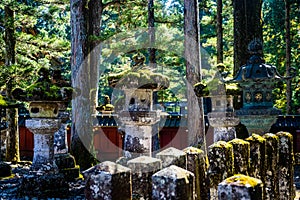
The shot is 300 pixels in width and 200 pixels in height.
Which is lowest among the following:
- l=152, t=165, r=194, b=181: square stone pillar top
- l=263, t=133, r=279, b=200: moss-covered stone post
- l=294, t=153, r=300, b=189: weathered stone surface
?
l=294, t=153, r=300, b=189: weathered stone surface

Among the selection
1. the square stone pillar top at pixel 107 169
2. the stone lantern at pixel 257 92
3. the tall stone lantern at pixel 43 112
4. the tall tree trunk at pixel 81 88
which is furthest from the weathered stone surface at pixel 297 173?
the tall tree trunk at pixel 81 88

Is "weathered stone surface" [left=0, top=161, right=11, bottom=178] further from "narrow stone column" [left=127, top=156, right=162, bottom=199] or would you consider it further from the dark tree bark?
"narrow stone column" [left=127, top=156, right=162, bottom=199]

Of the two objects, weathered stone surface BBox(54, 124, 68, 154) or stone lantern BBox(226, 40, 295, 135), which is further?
weathered stone surface BBox(54, 124, 68, 154)

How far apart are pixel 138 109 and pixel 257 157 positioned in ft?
16.7

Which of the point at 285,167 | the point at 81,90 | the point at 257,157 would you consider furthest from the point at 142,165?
the point at 81,90

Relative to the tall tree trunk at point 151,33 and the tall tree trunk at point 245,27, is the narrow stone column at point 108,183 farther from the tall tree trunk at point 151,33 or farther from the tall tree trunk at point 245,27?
the tall tree trunk at point 151,33

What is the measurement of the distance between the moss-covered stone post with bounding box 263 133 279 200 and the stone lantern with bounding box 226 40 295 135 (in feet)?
7.22

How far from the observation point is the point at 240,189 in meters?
1.98

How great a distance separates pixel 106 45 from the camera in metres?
12.3

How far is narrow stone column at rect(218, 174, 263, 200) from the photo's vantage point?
6.48 feet

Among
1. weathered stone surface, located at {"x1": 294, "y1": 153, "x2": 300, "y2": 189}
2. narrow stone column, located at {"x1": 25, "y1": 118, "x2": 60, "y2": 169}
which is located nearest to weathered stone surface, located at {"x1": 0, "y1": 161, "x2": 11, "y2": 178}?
narrow stone column, located at {"x1": 25, "y1": 118, "x2": 60, "y2": 169}

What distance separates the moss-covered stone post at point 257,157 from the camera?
3501 millimetres

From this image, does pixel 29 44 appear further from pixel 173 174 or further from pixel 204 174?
pixel 173 174

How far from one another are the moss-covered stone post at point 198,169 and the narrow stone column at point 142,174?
0.80 metres
